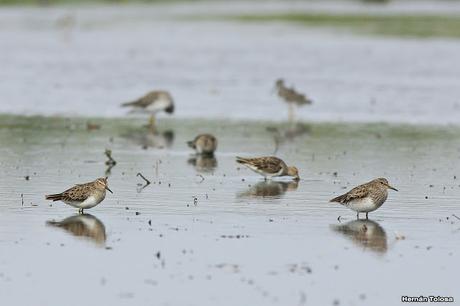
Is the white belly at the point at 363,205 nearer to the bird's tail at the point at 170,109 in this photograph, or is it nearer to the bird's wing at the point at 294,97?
the bird's tail at the point at 170,109

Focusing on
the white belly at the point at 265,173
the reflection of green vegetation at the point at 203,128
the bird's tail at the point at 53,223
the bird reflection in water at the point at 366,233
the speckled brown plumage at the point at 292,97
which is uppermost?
Answer: the speckled brown plumage at the point at 292,97

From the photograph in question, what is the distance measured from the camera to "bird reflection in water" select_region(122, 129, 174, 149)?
24.9 m

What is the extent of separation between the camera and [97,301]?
38.9ft

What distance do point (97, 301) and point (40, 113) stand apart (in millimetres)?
18229

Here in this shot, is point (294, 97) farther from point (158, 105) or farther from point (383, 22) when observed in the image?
point (383, 22)

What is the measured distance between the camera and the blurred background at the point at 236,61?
31.7 meters

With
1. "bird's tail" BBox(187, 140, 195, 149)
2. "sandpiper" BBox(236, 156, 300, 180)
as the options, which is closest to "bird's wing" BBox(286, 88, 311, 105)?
"bird's tail" BBox(187, 140, 195, 149)

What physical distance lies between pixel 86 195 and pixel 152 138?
10.1 meters

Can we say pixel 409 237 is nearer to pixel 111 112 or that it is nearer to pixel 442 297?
pixel 442 297

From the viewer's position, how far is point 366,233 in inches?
601

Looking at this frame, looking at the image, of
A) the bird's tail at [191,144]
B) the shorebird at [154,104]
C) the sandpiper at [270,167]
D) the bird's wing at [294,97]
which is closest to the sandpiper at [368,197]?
the sandpiper at [270,167]

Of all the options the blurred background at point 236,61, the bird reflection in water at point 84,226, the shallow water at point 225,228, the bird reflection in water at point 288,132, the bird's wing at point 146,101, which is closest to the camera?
the shallow water at point 225,228

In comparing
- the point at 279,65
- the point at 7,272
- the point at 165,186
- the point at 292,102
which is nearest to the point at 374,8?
the point at 279,65

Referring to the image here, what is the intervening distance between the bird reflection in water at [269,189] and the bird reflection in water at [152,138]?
16.7 feet
